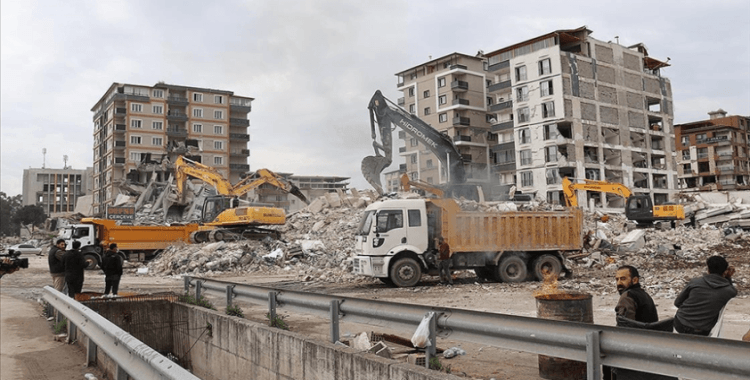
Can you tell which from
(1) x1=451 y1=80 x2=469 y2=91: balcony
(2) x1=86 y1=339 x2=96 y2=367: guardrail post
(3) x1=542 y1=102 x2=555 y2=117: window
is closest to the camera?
(2) x1=86 y1=339 x2=96 y2=367: guardrail post

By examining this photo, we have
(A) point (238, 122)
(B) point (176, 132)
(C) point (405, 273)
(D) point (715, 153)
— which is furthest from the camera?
(A) point (238, 122)

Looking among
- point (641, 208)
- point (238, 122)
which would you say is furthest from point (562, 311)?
point (238, 122)

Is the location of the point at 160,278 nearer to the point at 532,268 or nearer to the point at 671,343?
the point at 532,268

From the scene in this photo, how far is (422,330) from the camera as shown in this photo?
507cm

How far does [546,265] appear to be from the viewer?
56.7 ft

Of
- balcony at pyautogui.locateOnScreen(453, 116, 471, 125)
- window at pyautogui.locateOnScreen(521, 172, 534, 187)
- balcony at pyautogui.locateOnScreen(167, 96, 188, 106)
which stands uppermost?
balcony at pyautogui.locateOnScreen(167, 96, 188, 106)

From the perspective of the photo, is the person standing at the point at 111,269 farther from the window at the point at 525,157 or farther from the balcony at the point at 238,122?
the balcony at the point at 238,122

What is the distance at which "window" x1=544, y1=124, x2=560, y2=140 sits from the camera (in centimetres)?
5538

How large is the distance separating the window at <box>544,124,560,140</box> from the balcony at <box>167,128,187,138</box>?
156ft

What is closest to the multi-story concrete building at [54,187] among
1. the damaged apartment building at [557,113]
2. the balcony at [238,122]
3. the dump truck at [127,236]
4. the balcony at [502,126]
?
the balcony at [238,122]

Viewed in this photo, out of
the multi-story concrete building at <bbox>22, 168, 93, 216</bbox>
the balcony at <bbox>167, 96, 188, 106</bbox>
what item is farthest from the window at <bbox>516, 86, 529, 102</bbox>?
the multi-story concrete building at <bbox>22, 168, 93, 216</bbox>

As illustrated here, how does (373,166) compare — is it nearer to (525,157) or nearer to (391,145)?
(391,145)

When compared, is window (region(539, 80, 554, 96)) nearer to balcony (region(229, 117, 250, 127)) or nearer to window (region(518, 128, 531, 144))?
window (region(518, 128, 531, 144))

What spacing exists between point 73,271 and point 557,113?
50.9 m
